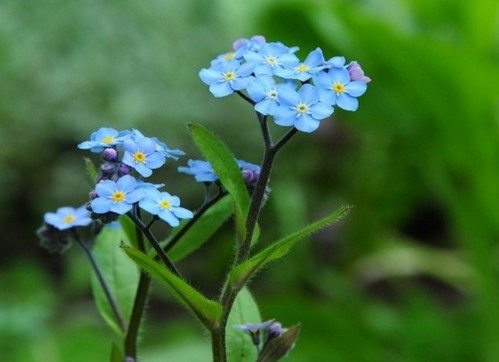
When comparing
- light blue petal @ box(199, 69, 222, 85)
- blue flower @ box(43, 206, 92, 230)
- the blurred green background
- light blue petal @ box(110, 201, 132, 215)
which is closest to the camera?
light blue petal @ box(110, 201, 132, 215)

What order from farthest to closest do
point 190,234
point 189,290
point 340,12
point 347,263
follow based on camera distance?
point 347,263, point 340,12, point 190,234, point 189,290

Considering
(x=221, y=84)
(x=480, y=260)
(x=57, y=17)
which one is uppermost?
(x=57, y=17)

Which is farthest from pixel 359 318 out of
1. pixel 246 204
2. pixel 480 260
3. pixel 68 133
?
pixel 246 204

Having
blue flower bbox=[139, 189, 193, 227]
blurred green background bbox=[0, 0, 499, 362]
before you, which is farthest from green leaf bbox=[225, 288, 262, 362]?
blurred green background bbox=[0, 0, 499, 362]

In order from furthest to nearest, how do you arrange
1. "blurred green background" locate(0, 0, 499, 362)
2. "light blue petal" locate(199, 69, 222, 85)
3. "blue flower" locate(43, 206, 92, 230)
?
"blurred green background" locate(0, 0, 499, 362) < "blue flower" locate(43, 206, 92, 230) < "light blue petal" locate(199, 69, 222, 85)

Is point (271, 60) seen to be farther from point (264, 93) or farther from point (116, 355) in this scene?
point (116, 355)

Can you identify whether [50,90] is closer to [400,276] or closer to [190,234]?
[400,276]

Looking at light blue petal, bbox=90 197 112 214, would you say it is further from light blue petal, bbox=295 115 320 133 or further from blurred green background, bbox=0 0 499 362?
blurred green background, bbox=0 0 499 362

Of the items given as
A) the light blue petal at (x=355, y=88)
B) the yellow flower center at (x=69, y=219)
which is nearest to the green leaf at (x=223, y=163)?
the light blue petal at (x=355, y=88)
